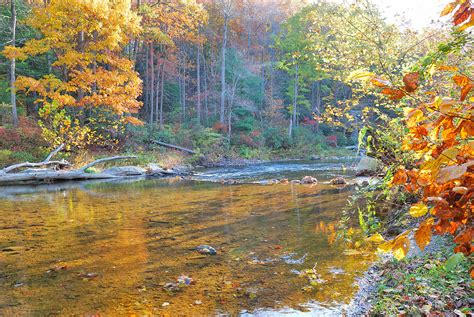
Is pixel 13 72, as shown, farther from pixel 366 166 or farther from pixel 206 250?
pixel 206 250

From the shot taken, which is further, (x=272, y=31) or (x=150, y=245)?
(x=272, y=31)

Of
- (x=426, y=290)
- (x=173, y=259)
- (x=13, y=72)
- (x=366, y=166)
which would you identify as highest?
(x=13, y=72)

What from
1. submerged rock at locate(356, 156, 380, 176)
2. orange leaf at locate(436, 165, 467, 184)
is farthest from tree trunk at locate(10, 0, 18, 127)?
orange leaf at locate(436, 165, 467, 184)

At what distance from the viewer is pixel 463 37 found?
53.7 inches

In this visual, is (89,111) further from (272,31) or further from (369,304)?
(272,31)

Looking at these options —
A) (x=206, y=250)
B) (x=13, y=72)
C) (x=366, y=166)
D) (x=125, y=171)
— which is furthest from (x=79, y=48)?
(x=206, y=250)

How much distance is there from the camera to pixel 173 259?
4828 mm

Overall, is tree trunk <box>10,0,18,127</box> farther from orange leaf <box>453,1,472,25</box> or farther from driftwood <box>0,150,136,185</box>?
orange leaf <box>453,1,472,25</box>

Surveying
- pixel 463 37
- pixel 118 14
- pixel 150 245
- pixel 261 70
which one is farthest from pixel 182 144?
pixel 463 37

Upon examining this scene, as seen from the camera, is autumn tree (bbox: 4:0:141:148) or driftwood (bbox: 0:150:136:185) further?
autumn tree (bbox: 4:0:141:148)

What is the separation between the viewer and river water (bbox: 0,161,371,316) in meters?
→ 3.54

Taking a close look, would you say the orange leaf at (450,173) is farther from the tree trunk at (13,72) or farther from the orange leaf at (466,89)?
the tree trunk at (13,72)

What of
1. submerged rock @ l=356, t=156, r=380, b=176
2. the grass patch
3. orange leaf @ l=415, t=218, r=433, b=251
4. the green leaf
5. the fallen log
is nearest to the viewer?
orange leaf @ l=415, t=218, r=433, b=251

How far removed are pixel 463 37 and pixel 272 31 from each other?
40.4 m
